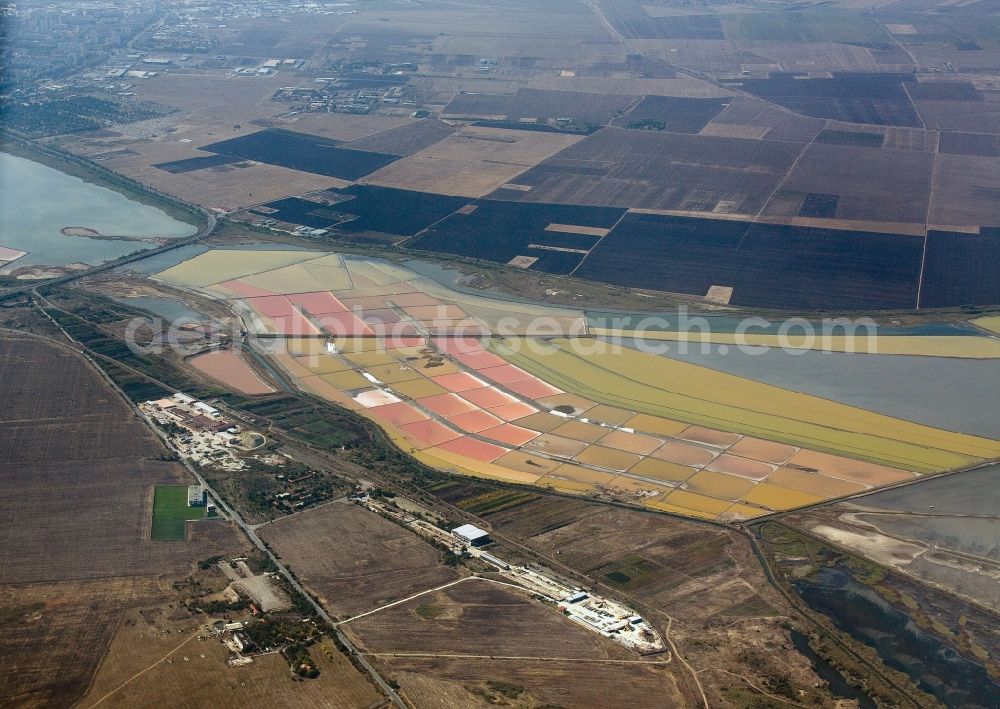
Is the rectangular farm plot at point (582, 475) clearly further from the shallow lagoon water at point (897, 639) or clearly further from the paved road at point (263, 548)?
the paved road at point (263, 548)

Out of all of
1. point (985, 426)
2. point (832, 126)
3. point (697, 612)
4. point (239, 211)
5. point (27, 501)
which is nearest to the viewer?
point (697, 612)

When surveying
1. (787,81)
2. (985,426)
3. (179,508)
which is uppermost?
(787,81)

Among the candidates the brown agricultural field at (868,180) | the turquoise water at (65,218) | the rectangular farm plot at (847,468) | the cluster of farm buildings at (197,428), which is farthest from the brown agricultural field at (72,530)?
the brown agricultural field at (868,180)

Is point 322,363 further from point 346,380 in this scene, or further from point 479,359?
point 479,359

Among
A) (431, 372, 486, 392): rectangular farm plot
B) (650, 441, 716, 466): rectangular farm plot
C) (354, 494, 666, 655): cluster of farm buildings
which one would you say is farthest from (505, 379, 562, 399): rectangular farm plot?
(354, 494, 666, 655): cluster of farm buildings

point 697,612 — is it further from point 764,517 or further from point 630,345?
point 630,345

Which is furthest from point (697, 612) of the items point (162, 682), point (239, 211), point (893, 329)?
point (239, 211)
